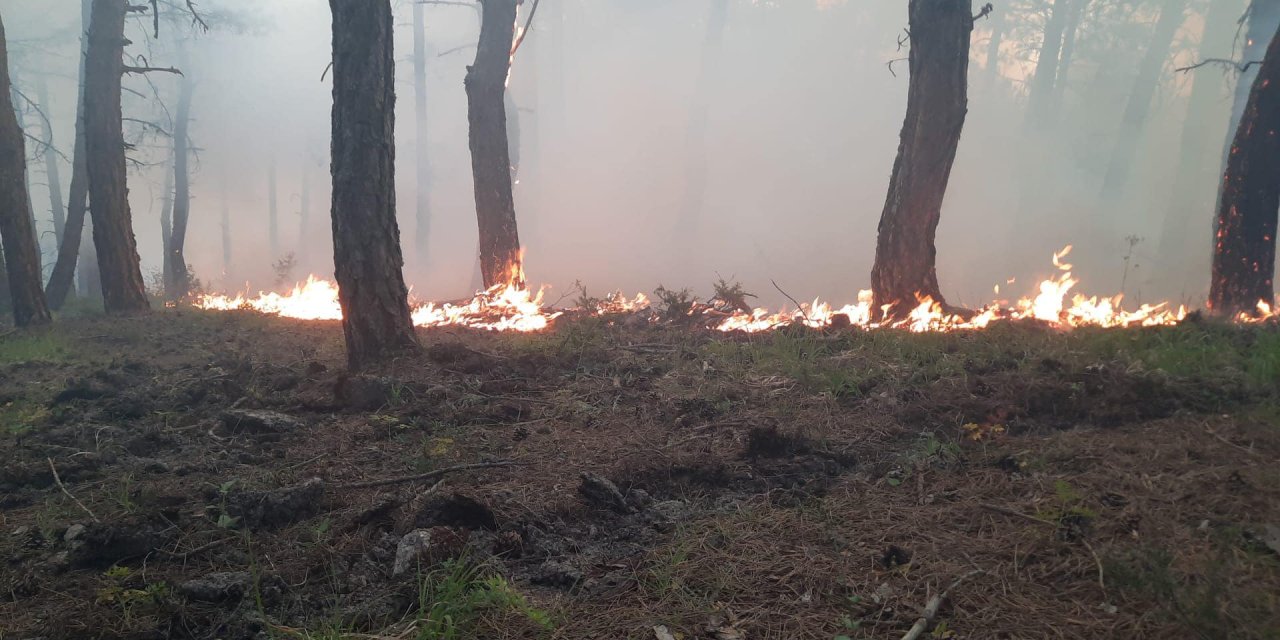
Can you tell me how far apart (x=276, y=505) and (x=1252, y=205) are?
9558 mm

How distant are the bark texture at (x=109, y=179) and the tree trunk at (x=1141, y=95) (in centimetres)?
3489

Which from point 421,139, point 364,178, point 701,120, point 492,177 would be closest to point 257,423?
point 364,178

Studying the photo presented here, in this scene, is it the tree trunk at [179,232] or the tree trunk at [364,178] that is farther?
the tree trunk at [179,232]

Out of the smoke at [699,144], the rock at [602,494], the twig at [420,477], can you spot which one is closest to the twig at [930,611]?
the rock at [602,494]

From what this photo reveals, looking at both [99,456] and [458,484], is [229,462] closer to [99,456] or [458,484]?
[99,456]

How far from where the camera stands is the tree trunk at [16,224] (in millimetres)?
9586

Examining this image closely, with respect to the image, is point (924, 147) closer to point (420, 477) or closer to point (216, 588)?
point (420, 477)

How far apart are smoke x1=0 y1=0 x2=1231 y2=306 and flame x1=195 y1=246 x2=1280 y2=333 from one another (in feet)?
62.0

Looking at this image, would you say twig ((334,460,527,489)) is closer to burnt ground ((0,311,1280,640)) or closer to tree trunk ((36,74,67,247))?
burnt ground ((0,311,1280,640))

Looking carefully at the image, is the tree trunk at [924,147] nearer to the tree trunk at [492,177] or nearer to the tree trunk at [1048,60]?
the tree trunk at [492,177]

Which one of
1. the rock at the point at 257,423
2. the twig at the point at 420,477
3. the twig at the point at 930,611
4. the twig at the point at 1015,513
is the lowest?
the twig at the point at 930,611

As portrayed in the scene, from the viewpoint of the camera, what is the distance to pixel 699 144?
3130cm

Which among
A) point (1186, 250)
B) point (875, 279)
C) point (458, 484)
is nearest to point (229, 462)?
point (458, 484)

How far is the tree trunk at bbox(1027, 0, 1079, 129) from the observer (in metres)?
29.1
